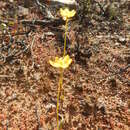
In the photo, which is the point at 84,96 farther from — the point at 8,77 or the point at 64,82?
the point at 8,77

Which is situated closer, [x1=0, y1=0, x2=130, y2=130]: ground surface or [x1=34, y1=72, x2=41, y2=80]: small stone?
[x1=0, y1=0, x2=130, y2=130]: ground surface

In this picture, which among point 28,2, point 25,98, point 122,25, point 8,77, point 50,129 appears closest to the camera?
point 50,129

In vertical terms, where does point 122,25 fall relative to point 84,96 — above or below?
above

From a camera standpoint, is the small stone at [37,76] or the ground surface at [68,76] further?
the small stone at [37,76]

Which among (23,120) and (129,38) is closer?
(23,120)

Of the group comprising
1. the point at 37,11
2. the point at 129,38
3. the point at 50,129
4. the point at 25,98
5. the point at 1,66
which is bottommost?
the point at 50,129

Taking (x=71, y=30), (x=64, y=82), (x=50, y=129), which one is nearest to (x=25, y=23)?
(x=71, y=30)

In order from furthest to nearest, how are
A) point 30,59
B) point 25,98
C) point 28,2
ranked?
point 28,2
point 30,59
point 25,98

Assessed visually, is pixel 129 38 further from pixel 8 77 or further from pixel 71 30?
pixel 8 77
